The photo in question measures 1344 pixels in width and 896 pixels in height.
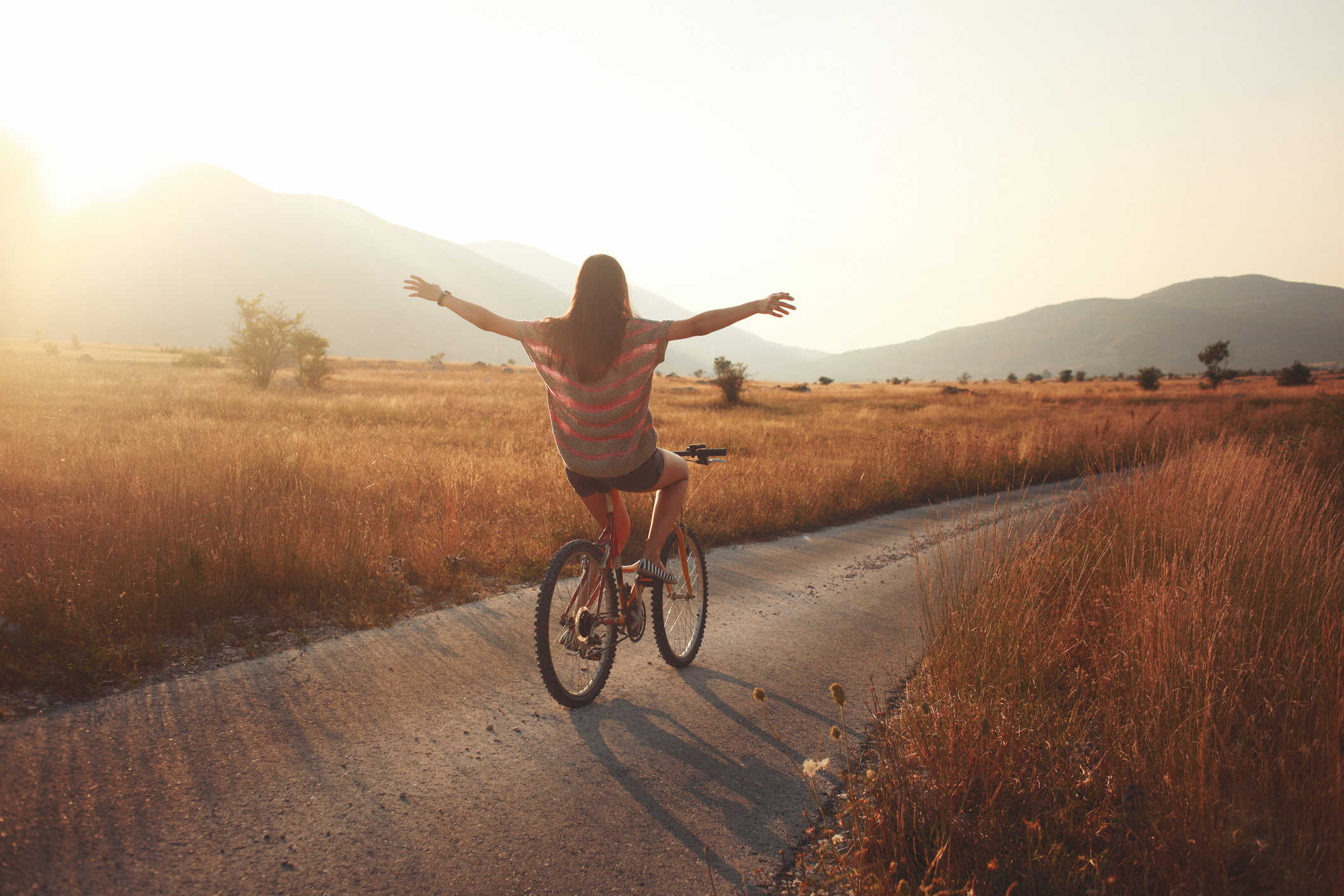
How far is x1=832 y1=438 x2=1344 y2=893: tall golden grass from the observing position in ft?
7.65

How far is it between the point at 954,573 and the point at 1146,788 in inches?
79.8

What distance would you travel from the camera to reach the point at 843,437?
1889 cm

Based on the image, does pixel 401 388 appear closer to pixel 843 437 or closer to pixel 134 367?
pixel 134 367

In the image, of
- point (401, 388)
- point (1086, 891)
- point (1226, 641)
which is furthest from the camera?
point (401, 388)

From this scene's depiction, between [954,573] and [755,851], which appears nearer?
[755,851]

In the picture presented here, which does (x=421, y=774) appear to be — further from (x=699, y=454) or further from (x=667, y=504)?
(x=699, y=454)

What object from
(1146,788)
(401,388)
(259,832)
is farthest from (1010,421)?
(401,388)

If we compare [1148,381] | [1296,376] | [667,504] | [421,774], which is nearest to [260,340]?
[667,504]

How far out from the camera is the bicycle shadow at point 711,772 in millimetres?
2830

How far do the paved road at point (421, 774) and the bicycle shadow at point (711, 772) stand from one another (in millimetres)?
12

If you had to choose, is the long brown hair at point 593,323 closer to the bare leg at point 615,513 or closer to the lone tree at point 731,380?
the bare leg at point 615,513

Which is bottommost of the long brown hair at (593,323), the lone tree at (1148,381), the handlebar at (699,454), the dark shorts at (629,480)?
the dark shorts at (629,480)

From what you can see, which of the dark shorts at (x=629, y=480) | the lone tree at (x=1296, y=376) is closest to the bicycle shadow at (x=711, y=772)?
the dark shorts at (x=629, y=480)

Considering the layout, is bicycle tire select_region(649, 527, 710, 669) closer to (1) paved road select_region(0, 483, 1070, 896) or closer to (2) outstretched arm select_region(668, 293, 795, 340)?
(1) paved road select_region(0, 483, 1070, 896)
